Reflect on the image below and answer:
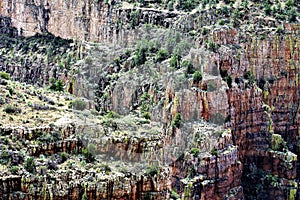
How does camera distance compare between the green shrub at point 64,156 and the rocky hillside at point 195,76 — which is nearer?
the green shrub at point 64,156

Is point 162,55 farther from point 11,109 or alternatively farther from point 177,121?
point 11,109

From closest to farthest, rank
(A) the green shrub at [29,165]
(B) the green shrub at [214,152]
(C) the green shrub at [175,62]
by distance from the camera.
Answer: (A) the green shrub at [29,165]
(B) the green shrub at [214,152]
(C) the green shrub at [175,62]

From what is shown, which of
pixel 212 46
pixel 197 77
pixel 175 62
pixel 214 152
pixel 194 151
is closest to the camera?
pixel 194 151

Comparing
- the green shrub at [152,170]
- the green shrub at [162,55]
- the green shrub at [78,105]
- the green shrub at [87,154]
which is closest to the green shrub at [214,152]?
the green shrub at [162,55]

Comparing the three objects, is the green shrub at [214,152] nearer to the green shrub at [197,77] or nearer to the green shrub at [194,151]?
the green shrub at [194,151]

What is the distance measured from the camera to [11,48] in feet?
348

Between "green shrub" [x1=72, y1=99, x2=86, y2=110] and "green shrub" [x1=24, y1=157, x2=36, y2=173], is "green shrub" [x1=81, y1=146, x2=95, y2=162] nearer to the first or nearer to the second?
"green shrub" [x1=24, y1=157, x2=36, y2=173]

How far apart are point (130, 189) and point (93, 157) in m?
2.74

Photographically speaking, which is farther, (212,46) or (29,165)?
(212,46)

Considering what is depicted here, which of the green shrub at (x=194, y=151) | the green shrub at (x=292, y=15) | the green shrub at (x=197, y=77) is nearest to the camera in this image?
the green shrub at (x=194, y=151)

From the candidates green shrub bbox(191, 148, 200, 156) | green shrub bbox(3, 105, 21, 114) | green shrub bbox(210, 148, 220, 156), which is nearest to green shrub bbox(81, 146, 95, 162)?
green shrub bbox(3, 105, 21, 114)

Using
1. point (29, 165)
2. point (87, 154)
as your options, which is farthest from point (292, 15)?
point (29, 165)

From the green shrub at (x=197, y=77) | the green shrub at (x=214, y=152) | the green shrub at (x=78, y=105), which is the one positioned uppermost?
the green shrub at (x=78, y=105)

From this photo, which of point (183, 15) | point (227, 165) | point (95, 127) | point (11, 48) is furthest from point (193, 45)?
point (95, 127)
